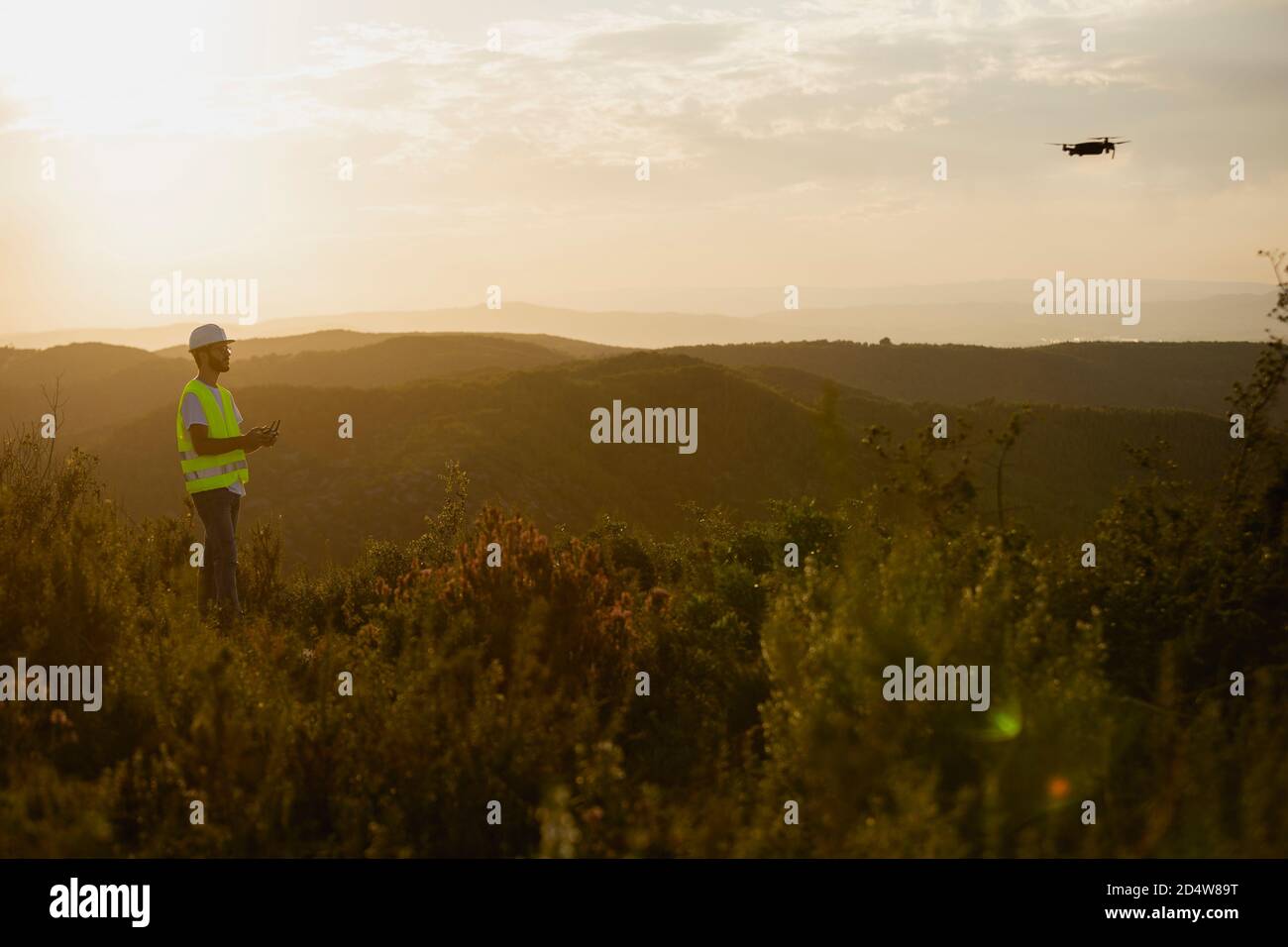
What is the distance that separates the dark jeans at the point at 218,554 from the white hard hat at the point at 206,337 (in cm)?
117

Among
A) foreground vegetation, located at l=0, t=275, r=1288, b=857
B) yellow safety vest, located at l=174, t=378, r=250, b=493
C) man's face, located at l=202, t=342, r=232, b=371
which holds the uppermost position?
man's face, located at l=202, t=342, r=232, b=371

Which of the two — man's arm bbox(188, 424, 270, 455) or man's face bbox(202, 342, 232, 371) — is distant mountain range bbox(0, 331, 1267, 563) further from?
man's arm bbox(188, 424, 270, 455)

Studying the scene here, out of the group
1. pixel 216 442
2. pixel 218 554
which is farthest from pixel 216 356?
pixel 218 554

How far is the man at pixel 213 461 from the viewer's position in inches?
316

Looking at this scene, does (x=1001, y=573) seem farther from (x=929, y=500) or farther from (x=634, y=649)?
(x=634, y=649)

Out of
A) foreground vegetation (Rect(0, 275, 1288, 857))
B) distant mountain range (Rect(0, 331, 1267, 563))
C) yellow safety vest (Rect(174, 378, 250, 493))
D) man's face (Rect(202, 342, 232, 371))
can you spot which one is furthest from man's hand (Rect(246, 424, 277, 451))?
distant mountain range (Rect(0, 331, 1267, 563))

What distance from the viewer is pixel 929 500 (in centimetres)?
707

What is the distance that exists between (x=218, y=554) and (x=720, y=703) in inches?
170

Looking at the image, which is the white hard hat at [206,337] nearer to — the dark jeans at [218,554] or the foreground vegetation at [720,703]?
the dark jeans at [218,554]

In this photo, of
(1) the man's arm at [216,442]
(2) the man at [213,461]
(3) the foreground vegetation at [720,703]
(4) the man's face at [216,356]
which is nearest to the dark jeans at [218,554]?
(2) the man at [213,461]

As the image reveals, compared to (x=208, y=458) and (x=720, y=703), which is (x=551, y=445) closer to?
(x=208, y=458)

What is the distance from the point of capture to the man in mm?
8023

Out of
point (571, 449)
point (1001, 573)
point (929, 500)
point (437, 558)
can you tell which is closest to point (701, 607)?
point (929, 500)

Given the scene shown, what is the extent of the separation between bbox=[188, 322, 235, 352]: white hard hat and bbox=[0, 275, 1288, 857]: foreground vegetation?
63.9 inches
